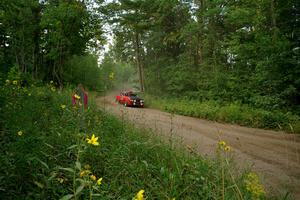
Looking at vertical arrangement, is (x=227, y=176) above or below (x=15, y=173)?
below

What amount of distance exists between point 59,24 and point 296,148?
1336cm

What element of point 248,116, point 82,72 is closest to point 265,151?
point 248,116

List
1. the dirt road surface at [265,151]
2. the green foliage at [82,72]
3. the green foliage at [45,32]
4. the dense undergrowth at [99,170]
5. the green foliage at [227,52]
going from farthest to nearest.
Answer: the green foliage at [82,72] → the green foliage at [45,32] → the green foliage at [227,52] → the dirt road surface at [265,151] → the dense undergrowth at [99,170]

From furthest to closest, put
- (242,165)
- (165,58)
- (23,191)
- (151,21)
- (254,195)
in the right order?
(165,58)
(151,21)
(242,165)
(254,195)
(23,191)

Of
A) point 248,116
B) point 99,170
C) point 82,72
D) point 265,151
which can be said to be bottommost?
point 265,151

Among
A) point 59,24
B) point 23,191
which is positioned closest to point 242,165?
point 23,191

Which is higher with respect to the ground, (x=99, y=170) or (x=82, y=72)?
(x=82, y=72)

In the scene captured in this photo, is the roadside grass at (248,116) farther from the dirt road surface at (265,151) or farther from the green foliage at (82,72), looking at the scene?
the green foliage at (82,72)

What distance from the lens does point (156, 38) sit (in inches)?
894

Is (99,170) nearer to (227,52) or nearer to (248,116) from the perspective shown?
(248,116)

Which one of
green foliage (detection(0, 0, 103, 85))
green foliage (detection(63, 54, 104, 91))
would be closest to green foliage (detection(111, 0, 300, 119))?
green foliage (detection(63, 54, 104, 91))

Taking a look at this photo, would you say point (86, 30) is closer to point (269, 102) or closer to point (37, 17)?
point (37, 17)

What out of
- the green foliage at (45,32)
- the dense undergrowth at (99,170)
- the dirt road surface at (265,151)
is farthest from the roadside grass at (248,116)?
the green foliage at (45,32)

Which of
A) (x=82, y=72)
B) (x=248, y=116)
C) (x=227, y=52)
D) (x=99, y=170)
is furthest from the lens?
(x=82, y=72)
